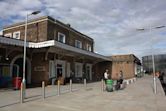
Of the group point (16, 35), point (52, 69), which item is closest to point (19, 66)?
point (52, 69)

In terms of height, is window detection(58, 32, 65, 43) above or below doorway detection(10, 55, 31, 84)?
above

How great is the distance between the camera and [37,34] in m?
23.0

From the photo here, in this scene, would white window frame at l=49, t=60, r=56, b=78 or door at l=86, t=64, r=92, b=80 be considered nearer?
white window frame at l=49, t=60, r=56, b=78

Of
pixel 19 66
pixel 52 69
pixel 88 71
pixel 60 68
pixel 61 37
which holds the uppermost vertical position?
pixel 61 37

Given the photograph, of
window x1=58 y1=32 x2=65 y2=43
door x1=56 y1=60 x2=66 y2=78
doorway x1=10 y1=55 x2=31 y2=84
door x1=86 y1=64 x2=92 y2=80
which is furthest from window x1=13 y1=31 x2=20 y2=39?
door x1=86 y1=64 x2=92 y2=80

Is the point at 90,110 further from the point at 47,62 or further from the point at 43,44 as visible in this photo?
the point at 47,62

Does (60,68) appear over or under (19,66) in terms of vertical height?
under

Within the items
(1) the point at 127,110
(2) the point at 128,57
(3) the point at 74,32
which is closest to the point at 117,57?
(2) the point at 128,57

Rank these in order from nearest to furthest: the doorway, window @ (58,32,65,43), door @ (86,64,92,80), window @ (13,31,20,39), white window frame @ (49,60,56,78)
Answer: the doorway → white window frame @ (49,60,56,78) → window @ (58,32,65,43) → window @ (13,31,20,39) → door @ (86,64,92,80)

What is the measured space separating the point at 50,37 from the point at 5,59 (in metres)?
6.14

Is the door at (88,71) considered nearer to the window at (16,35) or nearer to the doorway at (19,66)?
the window at (16,35)

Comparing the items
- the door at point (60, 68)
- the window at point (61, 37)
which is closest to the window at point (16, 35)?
the window at point (61, 37)

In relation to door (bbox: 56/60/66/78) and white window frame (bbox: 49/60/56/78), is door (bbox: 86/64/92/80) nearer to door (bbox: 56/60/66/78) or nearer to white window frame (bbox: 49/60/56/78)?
door (bbox: 56/60/66/78)

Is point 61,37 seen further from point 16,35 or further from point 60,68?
point 16,35
